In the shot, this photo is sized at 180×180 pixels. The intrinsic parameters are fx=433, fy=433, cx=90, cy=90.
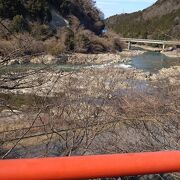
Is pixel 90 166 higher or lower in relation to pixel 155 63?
higher

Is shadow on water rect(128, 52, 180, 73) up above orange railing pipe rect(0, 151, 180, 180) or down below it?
below

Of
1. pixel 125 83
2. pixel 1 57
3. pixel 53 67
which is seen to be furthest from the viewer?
pixel 125 83

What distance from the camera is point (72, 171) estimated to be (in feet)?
4.18

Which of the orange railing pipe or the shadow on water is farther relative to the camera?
the shadow on water

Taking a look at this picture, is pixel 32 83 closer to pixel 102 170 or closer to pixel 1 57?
pixel 1 57

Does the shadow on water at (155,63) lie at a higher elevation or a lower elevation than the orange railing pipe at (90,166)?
lower

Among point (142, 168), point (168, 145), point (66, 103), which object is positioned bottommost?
point (168, 145)

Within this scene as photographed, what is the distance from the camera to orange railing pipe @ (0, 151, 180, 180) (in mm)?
1240

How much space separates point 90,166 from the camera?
1299mm

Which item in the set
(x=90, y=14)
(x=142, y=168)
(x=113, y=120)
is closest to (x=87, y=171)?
(x=142, y=168)

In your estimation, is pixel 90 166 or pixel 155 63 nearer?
pixel 90 166

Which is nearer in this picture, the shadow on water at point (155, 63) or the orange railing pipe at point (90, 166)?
the orange railing pipe at point (90, 166)

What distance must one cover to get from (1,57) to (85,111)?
9.56 feet

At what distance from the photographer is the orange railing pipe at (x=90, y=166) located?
1.24m
